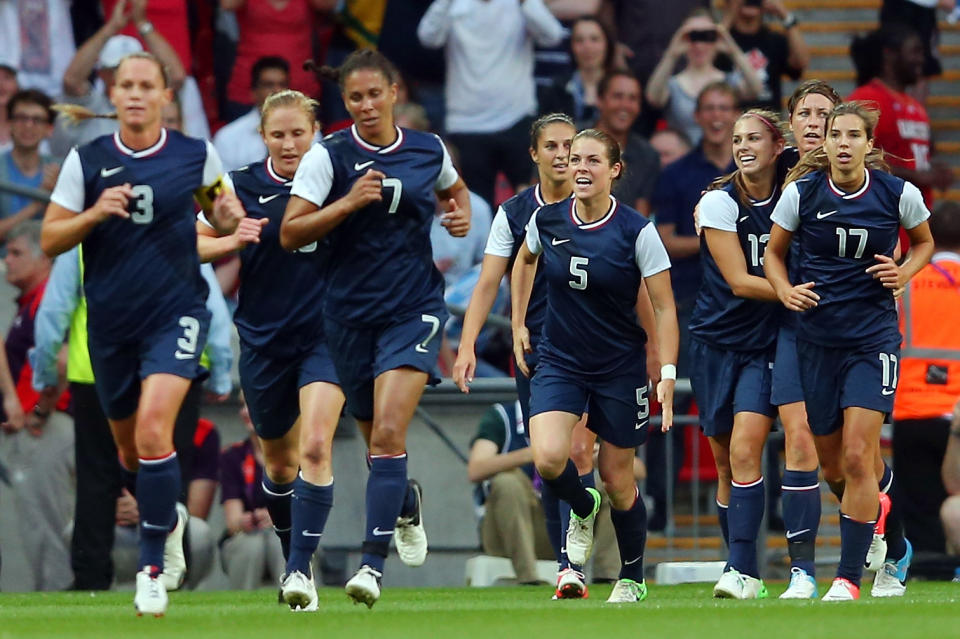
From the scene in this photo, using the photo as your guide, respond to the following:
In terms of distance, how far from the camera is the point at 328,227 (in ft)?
30.7

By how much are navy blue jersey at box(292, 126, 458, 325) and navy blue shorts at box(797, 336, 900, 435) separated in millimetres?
1938

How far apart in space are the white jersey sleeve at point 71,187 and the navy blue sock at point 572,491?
9.05ft

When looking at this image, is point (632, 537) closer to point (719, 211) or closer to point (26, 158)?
point (719, 211)

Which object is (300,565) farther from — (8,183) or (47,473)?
(8,183)

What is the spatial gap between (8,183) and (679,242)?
5.06 meters

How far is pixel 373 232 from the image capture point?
962 cm

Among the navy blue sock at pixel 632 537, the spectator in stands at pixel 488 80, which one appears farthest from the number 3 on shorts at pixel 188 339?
the spectator in stands at pixel 488 80

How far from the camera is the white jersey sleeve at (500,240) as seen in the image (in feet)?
35.4

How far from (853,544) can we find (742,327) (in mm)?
1410

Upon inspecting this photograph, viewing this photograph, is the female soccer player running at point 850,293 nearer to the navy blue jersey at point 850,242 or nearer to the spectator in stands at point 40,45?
the navy blue jersey at point 850,242

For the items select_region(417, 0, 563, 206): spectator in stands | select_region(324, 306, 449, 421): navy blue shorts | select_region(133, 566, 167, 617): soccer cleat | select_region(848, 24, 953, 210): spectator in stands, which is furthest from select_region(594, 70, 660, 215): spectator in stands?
select_region(133, 566, 167, 617): soccer cleat

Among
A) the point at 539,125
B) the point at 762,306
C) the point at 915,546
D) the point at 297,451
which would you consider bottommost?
the point at 915,546

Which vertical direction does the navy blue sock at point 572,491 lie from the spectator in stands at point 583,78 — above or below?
below

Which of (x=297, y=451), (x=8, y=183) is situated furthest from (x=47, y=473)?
(x=297, y=451)
